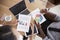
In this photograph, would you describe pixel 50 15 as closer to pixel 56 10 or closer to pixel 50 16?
pixel 50 16

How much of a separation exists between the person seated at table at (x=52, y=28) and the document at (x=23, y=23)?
0.33ft

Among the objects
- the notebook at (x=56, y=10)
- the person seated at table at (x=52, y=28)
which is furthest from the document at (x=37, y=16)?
the notebook at (x=56, y=10)

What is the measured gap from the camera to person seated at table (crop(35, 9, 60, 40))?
5.16ft

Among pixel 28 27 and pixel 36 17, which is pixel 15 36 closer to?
pixel 28 27

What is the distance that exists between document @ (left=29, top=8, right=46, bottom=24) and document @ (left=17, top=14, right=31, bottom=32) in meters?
0.05

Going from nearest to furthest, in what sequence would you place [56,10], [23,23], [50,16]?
[23,23], [50,16], [56,10]

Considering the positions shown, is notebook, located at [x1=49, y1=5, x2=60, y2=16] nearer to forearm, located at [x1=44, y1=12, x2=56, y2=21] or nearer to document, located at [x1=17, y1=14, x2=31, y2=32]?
forearm, located at [x1=44, y1=12, x2=56, y2=21]

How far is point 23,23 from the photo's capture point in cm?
156

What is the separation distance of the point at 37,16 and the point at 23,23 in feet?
0.53

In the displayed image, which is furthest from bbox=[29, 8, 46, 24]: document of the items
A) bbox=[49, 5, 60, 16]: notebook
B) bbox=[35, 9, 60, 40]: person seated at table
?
bbox=[49, 5, 60, 16]: notebook

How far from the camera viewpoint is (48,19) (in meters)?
1.64

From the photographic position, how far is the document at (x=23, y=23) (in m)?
1.54

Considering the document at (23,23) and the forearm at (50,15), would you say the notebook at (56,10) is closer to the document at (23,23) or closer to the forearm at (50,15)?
the forearm at (50,15)

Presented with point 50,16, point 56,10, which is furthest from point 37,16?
point 56,10
